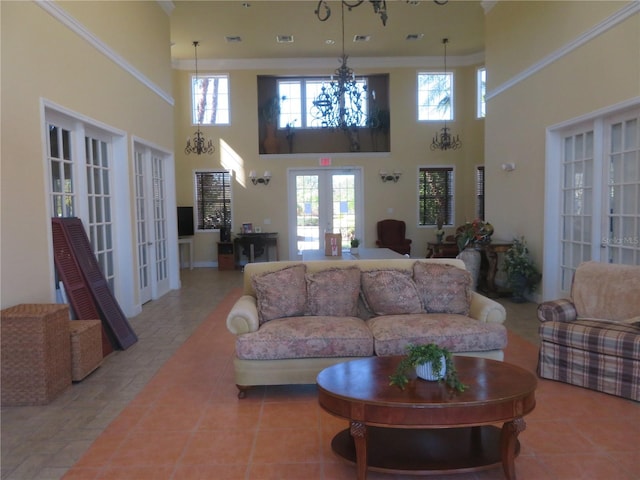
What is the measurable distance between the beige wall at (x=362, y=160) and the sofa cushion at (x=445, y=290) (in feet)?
23.5

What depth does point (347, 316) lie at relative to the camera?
3812mm

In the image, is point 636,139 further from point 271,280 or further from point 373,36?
point 373,36

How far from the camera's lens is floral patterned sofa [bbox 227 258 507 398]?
3.33m

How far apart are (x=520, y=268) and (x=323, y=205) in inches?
222

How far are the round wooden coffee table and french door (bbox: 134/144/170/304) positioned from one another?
15.2 feet

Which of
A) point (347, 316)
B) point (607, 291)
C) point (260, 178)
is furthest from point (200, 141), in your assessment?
point (607, 291)

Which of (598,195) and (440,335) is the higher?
(598,195)

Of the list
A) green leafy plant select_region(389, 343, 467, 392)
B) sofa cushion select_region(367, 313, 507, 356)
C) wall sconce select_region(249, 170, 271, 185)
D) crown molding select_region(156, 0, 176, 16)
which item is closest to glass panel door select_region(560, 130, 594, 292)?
sofa cushion select_region(367, 313, 507, 356)

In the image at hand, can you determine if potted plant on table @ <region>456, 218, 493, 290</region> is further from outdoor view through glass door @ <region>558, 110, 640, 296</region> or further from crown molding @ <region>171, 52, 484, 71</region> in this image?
crown molding @ <region>171, 52, 484, 71</region>

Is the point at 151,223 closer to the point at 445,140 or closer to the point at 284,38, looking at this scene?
the point at 284,38

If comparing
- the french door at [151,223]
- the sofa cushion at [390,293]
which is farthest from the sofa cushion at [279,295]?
the french door at [151,223]

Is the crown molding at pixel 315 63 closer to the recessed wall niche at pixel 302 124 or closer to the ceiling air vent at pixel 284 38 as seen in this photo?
the recessed wall niche at pixel 302 124

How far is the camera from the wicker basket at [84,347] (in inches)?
145

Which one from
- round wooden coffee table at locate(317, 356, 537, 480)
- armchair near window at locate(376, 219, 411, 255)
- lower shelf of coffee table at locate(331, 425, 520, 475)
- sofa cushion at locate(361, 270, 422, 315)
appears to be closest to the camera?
round wooden coffee table at locate(317, 356, 537, 480)
